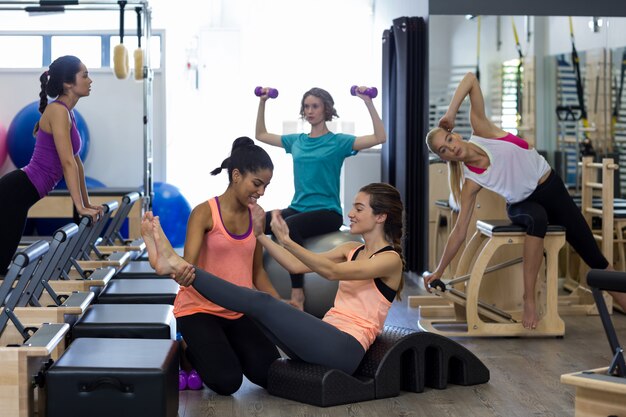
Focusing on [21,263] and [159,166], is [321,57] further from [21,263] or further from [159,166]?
[21,263]

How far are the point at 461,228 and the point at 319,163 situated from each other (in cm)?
77

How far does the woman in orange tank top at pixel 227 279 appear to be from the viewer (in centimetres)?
329

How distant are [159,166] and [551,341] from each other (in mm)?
4836

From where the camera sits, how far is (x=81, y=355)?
9.11ft

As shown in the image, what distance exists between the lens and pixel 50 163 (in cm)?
417

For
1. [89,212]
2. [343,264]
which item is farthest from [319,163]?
[343,264]

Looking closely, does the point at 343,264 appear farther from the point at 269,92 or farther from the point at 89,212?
the point at 269,92

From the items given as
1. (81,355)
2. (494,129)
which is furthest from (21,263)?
(494,129)

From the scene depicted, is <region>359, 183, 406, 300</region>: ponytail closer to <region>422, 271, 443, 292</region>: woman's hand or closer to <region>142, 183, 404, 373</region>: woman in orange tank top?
<region>142, 183, 404, 373</region>: woman in orange tank top

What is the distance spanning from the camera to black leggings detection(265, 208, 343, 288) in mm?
4564

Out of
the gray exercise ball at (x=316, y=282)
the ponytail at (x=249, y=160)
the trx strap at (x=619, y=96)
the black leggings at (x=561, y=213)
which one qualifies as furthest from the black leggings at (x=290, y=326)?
the trx strap at (x=619, y=96)

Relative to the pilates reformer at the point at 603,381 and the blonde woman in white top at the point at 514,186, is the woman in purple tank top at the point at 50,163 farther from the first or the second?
the pilates reformer at the point at 603,381

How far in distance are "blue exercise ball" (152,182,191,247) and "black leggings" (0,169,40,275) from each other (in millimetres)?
3943

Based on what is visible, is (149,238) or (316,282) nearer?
(149,238)
